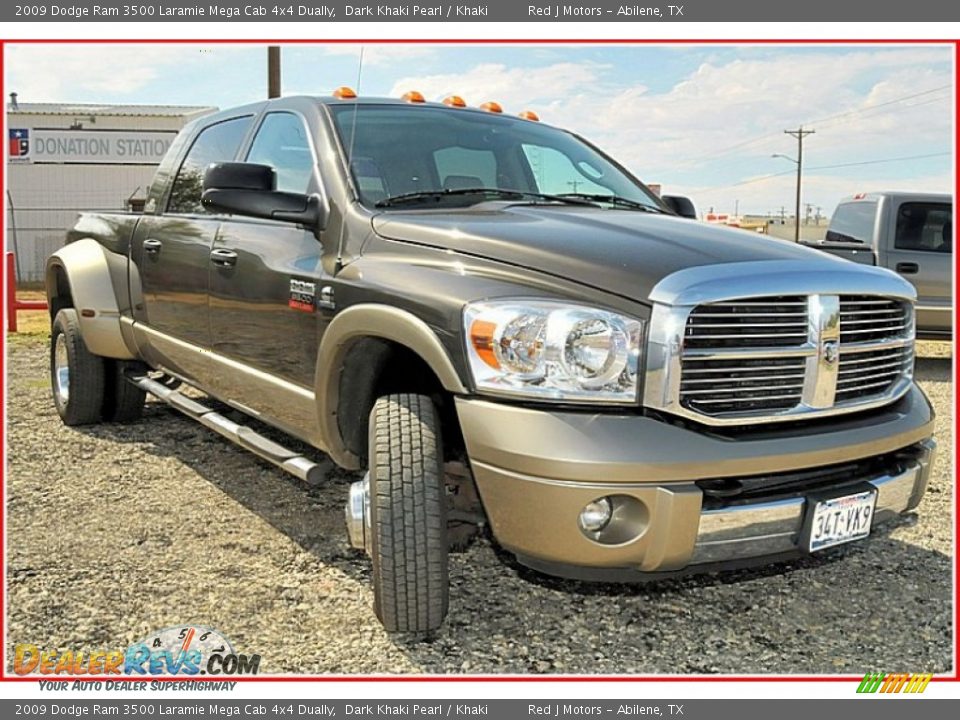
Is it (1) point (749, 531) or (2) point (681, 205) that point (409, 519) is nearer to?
(1) point (749, 531)

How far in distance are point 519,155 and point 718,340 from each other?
1769 millimetres

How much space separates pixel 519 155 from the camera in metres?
4.09

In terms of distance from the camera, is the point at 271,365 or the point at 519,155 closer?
the point at 271,365

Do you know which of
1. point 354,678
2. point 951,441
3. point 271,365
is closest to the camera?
point 354,678

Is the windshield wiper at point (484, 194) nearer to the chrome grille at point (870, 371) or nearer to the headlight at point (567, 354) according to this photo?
the headlight at point (567, 354)

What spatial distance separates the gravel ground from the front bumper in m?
0.45

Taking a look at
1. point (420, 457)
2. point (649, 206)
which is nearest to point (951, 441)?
point (649, 206)

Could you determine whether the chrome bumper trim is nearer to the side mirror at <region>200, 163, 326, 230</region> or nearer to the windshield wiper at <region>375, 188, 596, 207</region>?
the windshield wiper at <region>375, 188, 596, 207</region>

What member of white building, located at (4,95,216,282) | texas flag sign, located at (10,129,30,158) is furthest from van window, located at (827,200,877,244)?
texas flag sign, located at (10,129,30,158)

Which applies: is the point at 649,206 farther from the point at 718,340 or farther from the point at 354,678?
the point at 354,678

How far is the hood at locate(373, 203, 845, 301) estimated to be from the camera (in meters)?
2.70

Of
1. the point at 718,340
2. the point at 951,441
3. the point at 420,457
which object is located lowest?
the point at 951,441

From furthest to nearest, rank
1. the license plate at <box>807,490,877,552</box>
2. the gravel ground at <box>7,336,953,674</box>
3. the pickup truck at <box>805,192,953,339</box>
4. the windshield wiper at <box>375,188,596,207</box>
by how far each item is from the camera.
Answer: the pickup truck at <box>805,192,953,339</box>
the windshield wiper at <box>375,188,596,207</box>
the gravel ground at <box>7,336,953,674</box>
the license plate at <box>807,490,877,552</box>

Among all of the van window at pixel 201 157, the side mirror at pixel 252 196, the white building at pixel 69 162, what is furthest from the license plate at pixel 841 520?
the white building at pixel 69 162
